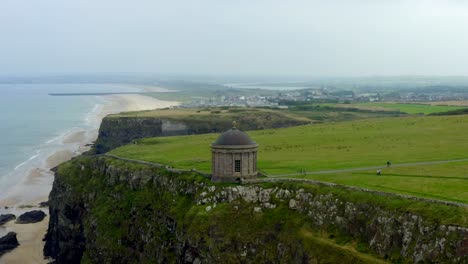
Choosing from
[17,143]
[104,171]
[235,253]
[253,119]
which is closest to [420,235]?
[235,253]

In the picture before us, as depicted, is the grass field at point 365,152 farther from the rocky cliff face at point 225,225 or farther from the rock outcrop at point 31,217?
the rock outcrop at point 31,217

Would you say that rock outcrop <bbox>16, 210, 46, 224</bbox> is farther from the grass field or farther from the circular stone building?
the circular stone building

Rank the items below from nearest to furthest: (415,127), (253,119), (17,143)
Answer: (415,127)
(253,119)
(17,143)

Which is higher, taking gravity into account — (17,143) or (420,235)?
(420,235)

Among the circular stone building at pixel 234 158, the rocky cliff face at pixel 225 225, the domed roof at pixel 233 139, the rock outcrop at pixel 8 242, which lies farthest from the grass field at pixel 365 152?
the rock outcrop at pixel 8 242

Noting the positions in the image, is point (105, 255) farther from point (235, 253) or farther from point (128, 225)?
point (235, 253)

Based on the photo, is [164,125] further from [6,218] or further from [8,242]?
[8,242]
